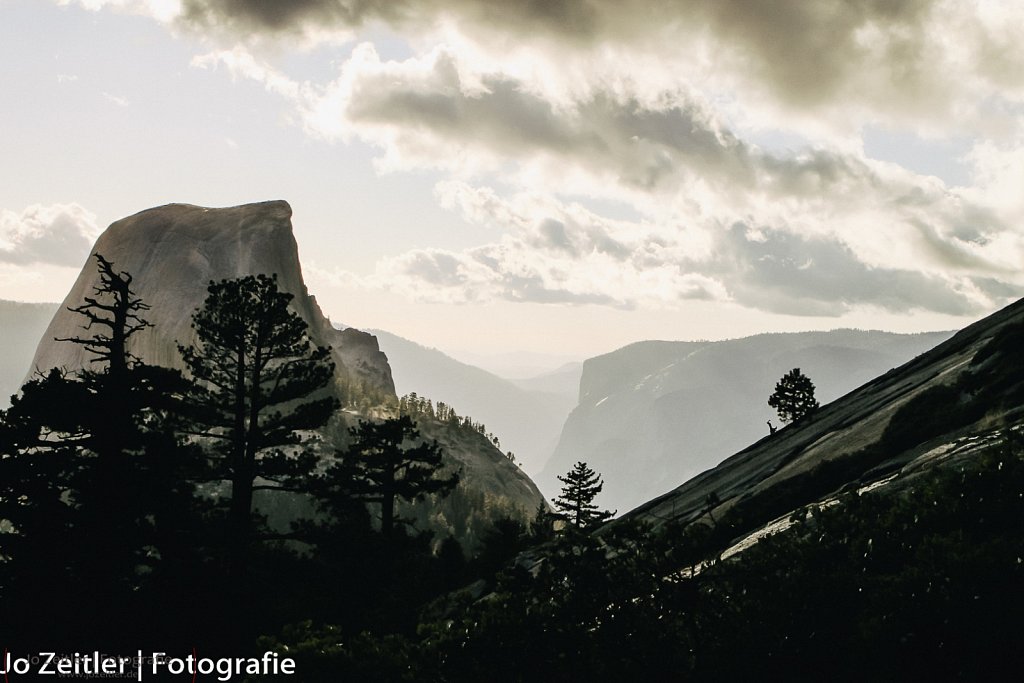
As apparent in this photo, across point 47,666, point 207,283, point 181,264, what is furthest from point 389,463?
point 181,264

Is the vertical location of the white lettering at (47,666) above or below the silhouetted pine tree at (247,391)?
below

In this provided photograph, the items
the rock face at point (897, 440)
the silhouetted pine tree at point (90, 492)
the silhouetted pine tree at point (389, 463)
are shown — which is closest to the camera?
the rock face at point (897, 440)

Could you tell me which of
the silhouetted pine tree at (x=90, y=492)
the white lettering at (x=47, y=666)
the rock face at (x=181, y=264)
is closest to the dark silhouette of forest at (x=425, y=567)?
the silhouetted pine tree at (x=90, y=492)

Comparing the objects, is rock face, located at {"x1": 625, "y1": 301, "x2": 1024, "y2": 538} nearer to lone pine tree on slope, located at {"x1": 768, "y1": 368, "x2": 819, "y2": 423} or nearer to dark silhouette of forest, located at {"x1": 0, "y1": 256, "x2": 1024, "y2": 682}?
dark silhouette of forest, located at {"x1": 0, "y1": 256, "x2": 1024, "y2": 682}

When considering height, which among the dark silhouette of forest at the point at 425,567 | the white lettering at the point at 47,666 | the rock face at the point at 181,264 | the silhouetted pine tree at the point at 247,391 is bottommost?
the white lettering at the point at 47,666

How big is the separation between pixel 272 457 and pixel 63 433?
19.5 ft

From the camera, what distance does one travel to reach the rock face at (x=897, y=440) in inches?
538

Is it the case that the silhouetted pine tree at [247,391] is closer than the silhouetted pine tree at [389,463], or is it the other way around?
the silhouetted pine tree at [247,391]

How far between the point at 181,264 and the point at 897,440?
108 meters

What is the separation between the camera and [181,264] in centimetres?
10306

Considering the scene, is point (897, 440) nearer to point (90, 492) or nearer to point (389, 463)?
point (389, 463)

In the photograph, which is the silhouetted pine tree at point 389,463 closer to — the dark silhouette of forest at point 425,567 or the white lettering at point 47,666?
the dark silhouette of forest at point 425,567

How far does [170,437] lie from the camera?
19.1 meters

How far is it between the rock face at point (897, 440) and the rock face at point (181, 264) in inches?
3371
